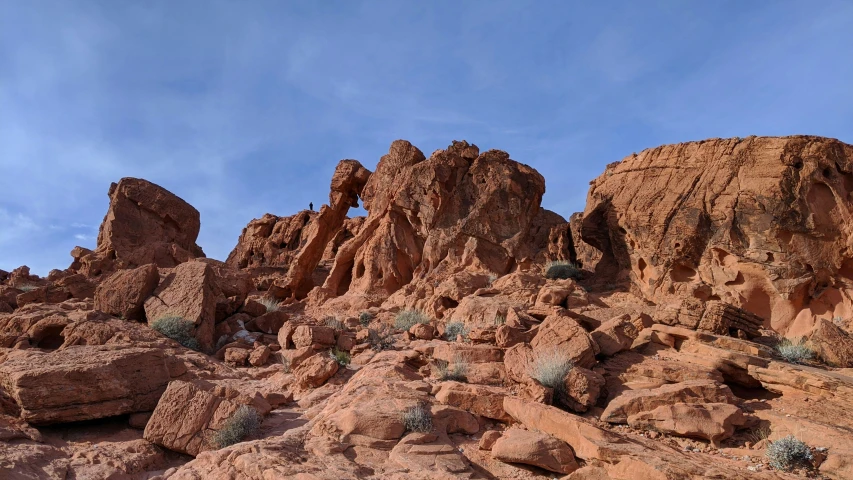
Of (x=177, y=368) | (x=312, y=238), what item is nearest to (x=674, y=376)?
(x=177, y=368)

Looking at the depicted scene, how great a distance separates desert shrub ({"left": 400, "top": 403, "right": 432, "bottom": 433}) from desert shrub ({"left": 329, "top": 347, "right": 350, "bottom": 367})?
3328 mm

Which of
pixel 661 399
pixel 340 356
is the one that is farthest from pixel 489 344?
pixel 661 399

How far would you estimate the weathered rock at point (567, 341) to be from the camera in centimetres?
894

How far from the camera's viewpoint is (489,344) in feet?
33.8

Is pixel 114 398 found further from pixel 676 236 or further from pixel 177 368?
pixel 676 236

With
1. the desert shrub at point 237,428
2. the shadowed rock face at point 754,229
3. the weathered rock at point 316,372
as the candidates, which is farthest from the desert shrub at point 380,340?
the shadowed rock face at point 754,229

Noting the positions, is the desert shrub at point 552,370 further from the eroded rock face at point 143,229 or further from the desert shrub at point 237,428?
the eroded rock face at point 143,229

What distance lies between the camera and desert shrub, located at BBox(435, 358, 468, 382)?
895 centimetres

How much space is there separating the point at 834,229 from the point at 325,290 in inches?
604

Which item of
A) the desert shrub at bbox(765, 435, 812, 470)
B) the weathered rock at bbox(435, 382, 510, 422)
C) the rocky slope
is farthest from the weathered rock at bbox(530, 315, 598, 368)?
the desert shrub at bbox(765, 435, 812, 470)

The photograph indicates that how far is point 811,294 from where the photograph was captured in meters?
14.6

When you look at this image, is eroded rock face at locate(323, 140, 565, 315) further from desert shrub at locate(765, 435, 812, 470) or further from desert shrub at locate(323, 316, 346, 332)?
desert shrub at locate(765, 435, 812, 470)

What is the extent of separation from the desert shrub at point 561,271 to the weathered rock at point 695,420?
925 cm

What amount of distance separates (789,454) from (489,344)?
4.87 m
